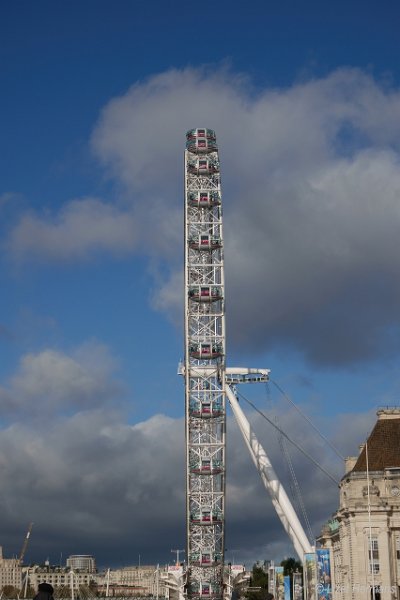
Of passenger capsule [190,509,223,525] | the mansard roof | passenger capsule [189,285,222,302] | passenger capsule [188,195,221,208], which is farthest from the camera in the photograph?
the mansard roof

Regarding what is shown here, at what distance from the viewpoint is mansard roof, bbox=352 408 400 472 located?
407 ft

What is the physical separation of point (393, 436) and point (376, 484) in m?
8.51

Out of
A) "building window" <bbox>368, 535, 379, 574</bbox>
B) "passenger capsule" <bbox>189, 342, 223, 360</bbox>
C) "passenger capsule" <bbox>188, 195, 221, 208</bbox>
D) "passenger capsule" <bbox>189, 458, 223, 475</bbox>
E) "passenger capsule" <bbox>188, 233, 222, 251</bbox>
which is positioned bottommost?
"building window" <bbox>368, 535, 379, 574</bbox>

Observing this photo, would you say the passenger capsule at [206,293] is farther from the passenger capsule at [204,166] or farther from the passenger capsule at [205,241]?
the passenger capsule at [204,166]

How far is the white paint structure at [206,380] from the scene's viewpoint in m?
117

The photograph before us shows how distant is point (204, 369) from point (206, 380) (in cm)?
130

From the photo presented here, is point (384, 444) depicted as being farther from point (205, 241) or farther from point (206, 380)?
point (205, 241)

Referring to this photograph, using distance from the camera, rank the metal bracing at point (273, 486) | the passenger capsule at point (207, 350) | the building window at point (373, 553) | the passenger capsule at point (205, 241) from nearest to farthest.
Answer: the metal bracing at point (273, 486) → the building window at point (373, 553) → the passenger capsule at point (207, 350) → the passenger capsule at point (205, 241)

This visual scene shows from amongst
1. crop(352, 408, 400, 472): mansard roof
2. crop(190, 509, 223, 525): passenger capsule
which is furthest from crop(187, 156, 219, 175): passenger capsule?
crop(190, 509, 223, 525): passenger capsule

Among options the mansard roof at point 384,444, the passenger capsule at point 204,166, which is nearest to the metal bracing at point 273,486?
the mansard roof at point 384,444

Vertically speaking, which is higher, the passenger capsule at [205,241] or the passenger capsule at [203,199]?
the passenger capsule at [203,199]

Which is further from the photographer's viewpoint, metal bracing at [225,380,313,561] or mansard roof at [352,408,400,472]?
mansard roof at [352,408,400,472]

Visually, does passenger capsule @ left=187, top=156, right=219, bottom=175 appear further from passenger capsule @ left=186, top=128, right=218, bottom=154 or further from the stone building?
the stone building

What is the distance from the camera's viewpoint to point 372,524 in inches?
4670
